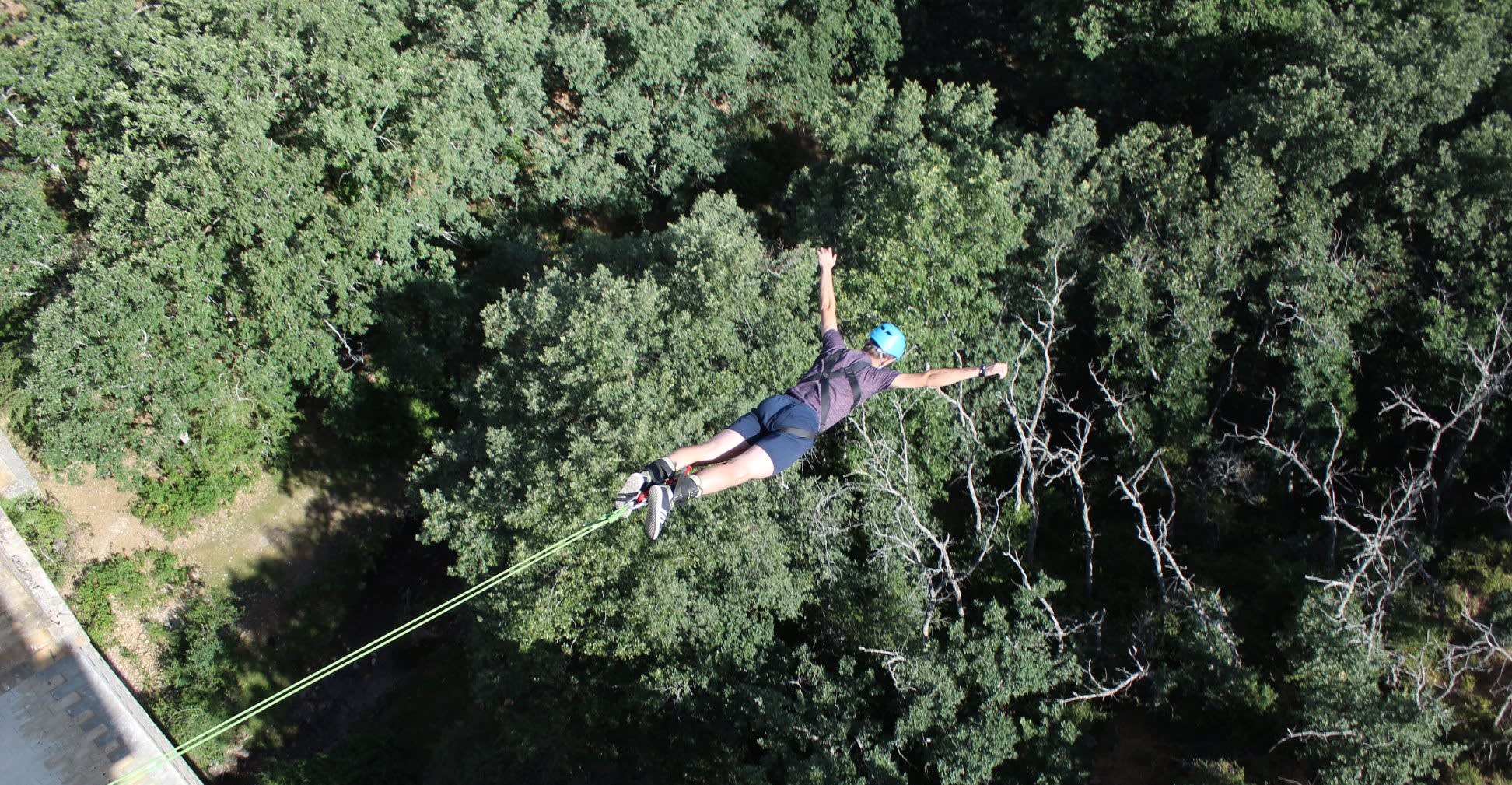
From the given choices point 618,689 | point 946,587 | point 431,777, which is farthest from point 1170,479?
point 431,777

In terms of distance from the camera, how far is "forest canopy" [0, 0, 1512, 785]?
15.2 m

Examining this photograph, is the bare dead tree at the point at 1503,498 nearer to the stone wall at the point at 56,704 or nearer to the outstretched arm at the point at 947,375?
the outstretched arm at the point at 947,375

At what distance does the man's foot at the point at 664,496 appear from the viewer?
8.41m

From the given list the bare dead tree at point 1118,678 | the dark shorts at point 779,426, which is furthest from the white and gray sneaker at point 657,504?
the bare dead tree at point 1118,678

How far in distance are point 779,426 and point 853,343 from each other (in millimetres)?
9027

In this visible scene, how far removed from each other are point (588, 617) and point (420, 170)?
9513 mm

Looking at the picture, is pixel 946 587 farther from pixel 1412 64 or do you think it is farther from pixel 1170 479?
pixel 1412 64

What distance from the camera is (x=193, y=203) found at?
1641 cm

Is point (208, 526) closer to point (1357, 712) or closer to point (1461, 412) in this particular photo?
point (1357, 712)

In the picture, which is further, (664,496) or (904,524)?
(904,524)

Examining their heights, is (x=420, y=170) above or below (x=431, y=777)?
above

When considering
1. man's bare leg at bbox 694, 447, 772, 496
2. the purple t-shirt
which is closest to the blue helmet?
the purple t-shirt

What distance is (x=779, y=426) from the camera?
9.23m

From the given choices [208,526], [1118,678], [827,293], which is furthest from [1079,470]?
[208,526]
